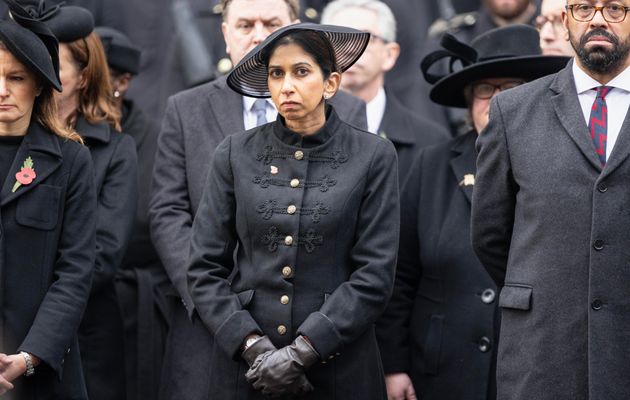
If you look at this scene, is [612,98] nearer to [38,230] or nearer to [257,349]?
[257,349]

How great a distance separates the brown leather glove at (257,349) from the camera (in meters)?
4.98

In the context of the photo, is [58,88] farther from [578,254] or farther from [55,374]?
[578,254]

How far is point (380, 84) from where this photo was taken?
771 cm

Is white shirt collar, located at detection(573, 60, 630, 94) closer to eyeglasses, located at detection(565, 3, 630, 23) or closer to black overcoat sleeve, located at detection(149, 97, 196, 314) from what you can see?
eyeglasses, located at detection(565, 3, 630, 23)

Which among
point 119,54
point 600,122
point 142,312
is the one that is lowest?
point 142,312

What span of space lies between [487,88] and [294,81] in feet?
4.91

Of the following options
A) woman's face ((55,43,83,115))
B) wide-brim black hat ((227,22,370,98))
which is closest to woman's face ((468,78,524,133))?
wide-brim black hat ((227,22,370,98))

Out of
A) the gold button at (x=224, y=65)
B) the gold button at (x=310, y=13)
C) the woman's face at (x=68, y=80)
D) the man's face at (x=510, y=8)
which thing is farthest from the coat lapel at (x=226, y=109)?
the man's face at (x=510, y=8)

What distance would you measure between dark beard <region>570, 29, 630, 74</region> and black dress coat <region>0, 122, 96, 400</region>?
6.66ft

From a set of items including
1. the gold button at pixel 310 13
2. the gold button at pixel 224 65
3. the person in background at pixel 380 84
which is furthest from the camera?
the gold button at pixel 310 13

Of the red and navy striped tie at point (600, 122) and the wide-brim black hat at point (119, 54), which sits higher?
the red and navy striped tie at point (600, 122)

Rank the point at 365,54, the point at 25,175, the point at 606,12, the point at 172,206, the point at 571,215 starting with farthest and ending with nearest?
1. the point at 365,54
2. the point at 172,206
3. the point at 25,175
4. the point at 606,12
5. the point at 571,215

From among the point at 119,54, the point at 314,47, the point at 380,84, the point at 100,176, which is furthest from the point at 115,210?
the point at 380,84

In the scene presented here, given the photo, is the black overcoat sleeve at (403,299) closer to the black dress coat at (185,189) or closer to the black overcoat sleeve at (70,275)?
the black dress coat at (185,189)
